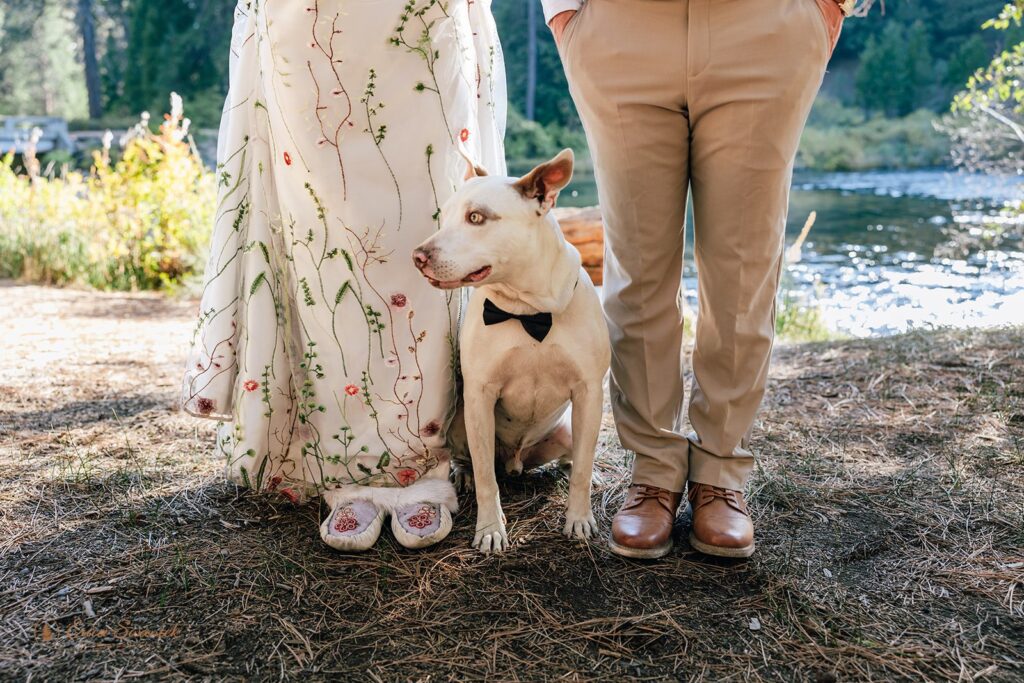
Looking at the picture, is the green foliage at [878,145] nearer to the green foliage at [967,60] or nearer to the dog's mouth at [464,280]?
the green foliage at [967,60]

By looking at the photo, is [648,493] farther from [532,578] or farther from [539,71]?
[539,71]

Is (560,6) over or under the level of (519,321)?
over

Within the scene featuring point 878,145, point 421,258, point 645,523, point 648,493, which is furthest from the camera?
point 878,145

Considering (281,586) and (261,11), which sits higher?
(261,11)

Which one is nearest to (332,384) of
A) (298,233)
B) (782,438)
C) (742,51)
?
(298,233)

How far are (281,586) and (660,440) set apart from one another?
106 centimetres

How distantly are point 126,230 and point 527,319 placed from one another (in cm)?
561

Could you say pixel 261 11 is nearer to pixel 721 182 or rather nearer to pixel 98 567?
pixel 721 182

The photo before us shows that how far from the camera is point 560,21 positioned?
2.04 meters

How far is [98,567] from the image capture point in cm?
200

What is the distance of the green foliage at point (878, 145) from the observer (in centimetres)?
2036

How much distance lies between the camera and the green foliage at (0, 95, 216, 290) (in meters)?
6.48

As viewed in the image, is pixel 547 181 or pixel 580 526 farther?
pixel 580 526

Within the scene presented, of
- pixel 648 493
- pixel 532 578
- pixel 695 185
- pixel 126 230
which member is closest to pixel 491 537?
pixel 532 578
